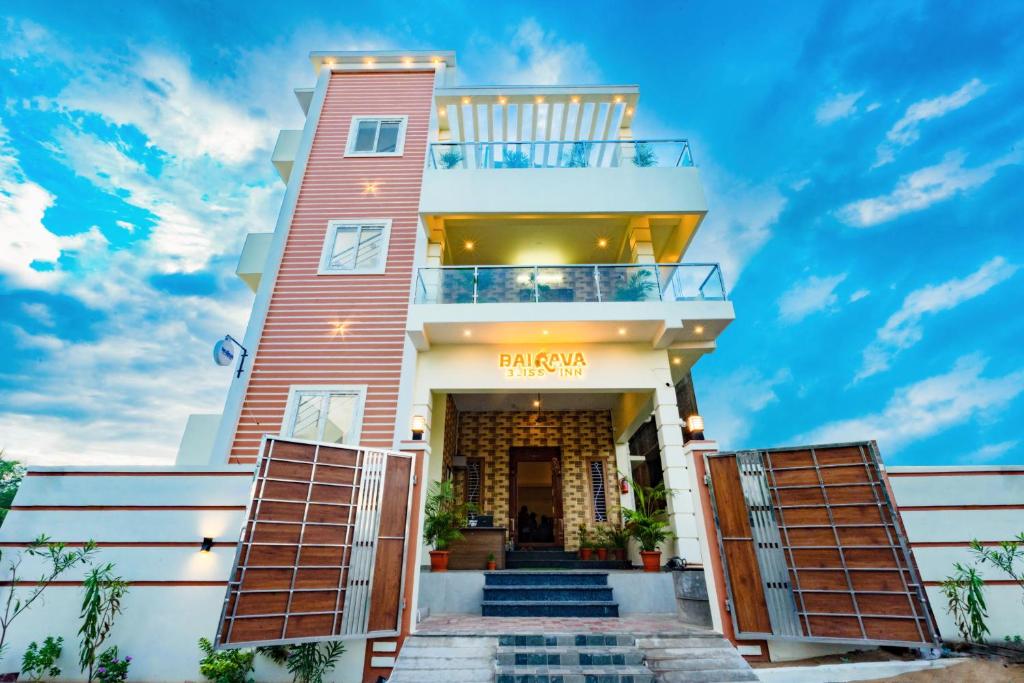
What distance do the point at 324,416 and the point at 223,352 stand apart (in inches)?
79.5

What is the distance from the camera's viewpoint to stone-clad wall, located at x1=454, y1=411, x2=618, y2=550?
1005cm

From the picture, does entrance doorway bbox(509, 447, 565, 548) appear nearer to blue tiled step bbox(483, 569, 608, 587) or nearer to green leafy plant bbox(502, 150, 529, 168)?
blue tiled step bbox(483, 569, 608, 587)

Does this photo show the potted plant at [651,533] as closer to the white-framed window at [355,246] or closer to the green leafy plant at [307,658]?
the green leafy plant at [307,658]

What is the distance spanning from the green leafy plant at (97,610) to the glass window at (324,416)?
2801mm

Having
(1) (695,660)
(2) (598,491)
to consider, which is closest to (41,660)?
(1) (695,660)

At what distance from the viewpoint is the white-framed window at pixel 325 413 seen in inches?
272

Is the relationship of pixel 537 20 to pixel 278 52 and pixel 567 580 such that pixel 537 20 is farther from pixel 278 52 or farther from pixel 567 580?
pixel 567 580

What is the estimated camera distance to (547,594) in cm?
580

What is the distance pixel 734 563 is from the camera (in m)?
4.40

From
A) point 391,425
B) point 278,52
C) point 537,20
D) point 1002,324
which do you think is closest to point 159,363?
point 278,52

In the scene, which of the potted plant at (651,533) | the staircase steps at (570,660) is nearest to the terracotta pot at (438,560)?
the staircase steps at (570,660)

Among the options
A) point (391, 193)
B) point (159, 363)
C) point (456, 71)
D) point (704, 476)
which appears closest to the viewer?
point (704, 476)

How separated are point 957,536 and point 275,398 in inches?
391

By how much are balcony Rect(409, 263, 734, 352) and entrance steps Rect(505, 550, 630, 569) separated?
4749 millimetres
